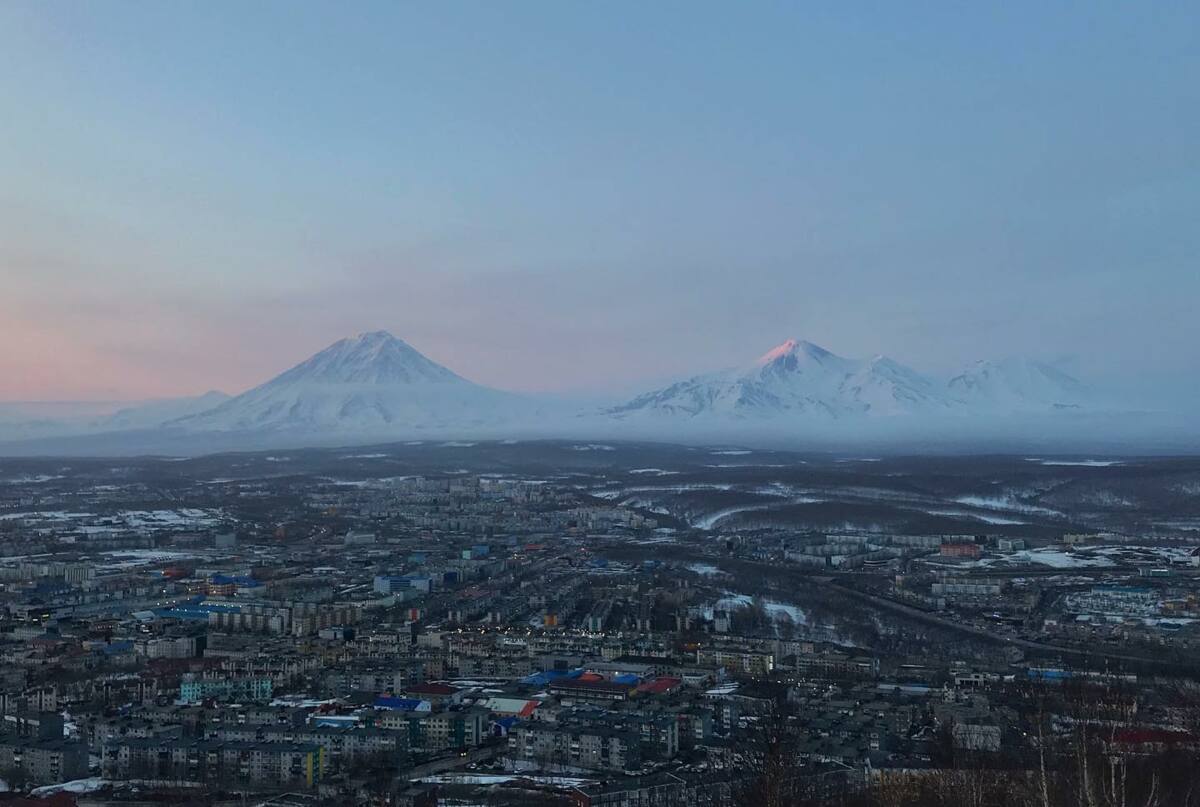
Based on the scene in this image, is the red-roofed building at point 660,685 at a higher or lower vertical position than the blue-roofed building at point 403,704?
lower

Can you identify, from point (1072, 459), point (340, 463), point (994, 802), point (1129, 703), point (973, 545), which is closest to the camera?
point (994, 802)

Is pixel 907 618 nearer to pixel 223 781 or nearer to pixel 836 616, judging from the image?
pixel 836 616

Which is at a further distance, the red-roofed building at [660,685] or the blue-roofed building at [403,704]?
the red-roofed building at [660,685]

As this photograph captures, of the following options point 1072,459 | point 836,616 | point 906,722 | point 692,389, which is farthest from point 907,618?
point 692,389

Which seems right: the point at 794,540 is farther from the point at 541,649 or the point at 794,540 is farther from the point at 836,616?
the point at 541,649

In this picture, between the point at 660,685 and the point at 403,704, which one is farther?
the point at 660,685

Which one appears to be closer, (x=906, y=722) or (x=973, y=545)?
(x=906, y=722)

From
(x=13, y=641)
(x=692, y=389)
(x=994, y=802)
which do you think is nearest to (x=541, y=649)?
(x=13, y=641)

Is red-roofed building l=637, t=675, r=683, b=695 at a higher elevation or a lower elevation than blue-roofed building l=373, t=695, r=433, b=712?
lower

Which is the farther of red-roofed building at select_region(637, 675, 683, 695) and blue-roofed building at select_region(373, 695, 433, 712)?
red-roofed building at select_region(637, 675, 683, 695)

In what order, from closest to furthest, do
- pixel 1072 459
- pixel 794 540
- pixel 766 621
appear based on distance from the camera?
pixel 766 621
pixel 794 540
pixel 1072 459
